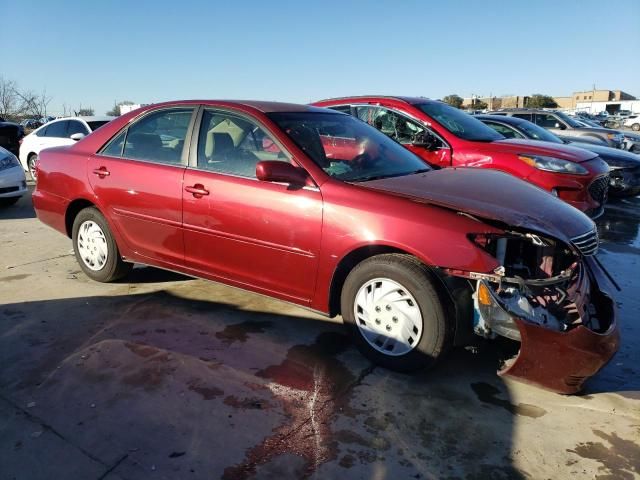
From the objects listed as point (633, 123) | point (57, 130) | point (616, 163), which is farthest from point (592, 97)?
point (57, 130)

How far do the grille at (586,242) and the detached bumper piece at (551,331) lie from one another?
0.31m

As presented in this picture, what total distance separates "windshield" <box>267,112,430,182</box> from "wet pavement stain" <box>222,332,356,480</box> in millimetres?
1186

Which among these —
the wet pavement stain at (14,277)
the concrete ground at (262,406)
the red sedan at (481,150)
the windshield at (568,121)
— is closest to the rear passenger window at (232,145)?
the concrete ground at (262,406)

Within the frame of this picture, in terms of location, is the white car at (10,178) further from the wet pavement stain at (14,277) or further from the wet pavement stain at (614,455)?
the wet pavement stain at (614,455)

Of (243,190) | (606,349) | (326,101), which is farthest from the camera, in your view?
(326,101)

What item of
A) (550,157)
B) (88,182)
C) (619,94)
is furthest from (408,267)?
(619,94)

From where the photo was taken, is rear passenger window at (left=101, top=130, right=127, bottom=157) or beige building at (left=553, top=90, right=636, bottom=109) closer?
rear passenger window at (left=101, top=130, right=127, bottom=157)

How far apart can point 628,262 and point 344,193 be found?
4023 mm

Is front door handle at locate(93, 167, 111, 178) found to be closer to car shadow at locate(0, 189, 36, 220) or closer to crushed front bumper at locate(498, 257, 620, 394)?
crushed front bumper at locate(498, 257, 620, 394)

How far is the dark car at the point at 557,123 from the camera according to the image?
11.9 m

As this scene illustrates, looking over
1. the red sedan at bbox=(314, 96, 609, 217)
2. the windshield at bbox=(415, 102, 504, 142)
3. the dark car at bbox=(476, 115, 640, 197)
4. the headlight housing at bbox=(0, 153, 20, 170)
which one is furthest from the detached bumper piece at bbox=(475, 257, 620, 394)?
the headlight housing at bbox=(0, 153, 20, 170)

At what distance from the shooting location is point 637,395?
3.11 metres

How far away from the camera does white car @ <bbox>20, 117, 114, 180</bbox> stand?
1041 centimetres

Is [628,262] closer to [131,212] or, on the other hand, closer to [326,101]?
[326,101]
